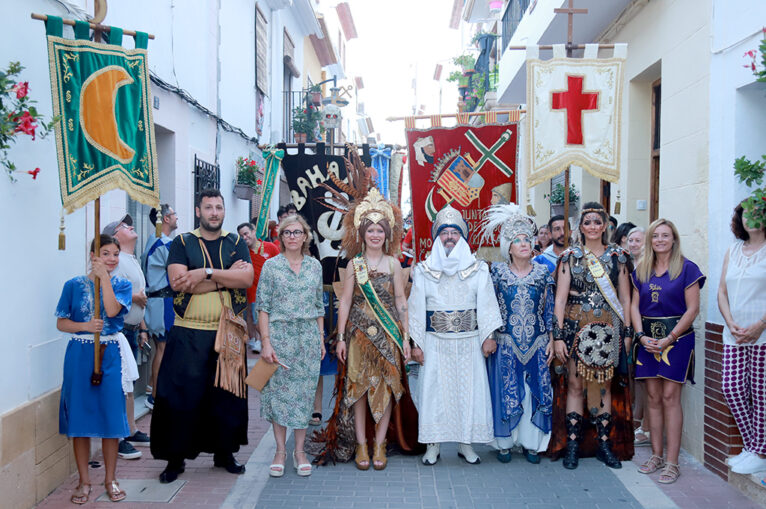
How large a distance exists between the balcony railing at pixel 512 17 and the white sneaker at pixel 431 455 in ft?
28.0

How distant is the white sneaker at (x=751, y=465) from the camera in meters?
4.43

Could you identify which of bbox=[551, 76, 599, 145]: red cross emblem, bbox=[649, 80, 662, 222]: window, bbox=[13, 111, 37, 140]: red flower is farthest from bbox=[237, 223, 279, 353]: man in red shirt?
bbox=[649, 80, 662, 222]: window

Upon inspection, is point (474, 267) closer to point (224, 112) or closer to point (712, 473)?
point (712, 473)

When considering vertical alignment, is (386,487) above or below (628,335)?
below

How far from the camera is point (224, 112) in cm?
1030

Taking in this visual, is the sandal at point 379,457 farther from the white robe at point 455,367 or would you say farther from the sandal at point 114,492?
the sandal at point 114,492

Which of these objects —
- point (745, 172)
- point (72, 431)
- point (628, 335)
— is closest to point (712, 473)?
point (628, 335)

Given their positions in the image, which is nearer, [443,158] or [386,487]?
[386,487]

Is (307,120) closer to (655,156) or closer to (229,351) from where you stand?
(655,156)

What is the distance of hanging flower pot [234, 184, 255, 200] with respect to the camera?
35.7ft

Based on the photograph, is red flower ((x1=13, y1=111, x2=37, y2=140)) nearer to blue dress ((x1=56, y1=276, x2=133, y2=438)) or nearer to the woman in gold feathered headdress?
blue dress ((x1=56, y1=276, x2=133, y2=438))

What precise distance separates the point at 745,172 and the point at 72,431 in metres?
4.58

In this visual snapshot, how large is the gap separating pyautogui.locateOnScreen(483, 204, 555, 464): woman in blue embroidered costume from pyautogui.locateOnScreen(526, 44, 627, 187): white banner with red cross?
912 mm

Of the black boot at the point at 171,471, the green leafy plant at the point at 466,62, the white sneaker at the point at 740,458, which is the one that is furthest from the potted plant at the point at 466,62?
the black boot at the point at 171,471
